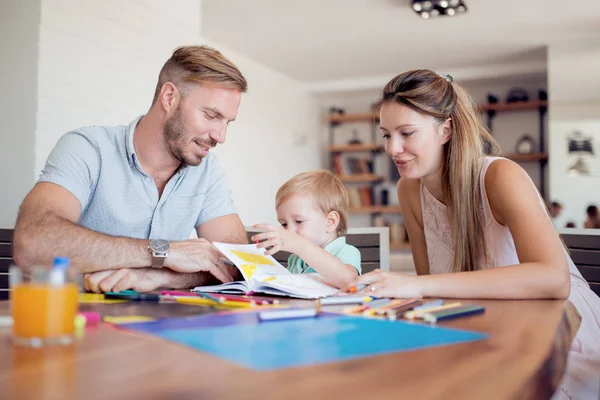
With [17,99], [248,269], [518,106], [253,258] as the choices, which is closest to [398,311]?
[248,269]

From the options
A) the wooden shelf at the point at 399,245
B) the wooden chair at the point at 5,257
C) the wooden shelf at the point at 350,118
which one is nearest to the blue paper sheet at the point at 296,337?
the wooden chair at the point at 5,257

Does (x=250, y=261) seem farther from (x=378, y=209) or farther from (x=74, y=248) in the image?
(x=378, y=209)

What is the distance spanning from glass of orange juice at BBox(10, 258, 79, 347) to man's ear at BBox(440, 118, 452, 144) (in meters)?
1.29

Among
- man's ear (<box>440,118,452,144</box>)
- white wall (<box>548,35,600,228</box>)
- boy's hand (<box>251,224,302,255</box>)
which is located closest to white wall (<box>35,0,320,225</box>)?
boy's hand (<box>251,224,302,255</box>)

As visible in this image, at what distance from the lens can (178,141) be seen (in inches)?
75.2

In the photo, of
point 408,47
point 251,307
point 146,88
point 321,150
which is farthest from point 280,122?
point 251,307

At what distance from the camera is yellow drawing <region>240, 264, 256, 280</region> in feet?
4.46

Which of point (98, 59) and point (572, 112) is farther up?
point (572, 112)

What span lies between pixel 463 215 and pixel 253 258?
0.59m

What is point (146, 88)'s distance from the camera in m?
3.79

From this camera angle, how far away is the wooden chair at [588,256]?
1.93m

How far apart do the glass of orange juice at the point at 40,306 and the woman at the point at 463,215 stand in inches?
25.8

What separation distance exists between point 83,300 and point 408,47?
5832mm

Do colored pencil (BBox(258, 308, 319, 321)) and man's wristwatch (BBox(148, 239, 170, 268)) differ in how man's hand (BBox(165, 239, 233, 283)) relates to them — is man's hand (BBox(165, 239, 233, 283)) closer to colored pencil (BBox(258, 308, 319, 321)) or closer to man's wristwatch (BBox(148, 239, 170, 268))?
man's wristwatch (BBox(148, 239, 170, 268))
